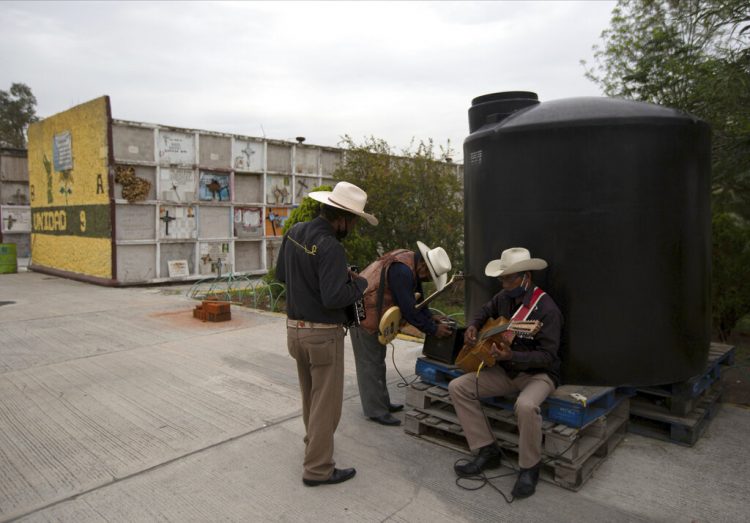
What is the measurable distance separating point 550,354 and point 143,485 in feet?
9.78

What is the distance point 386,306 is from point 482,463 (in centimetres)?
→ 146

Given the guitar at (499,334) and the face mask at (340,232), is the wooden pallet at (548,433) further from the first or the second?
the face mask at (340,232)

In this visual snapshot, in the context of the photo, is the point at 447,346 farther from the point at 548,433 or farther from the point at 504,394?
the point at 548,433

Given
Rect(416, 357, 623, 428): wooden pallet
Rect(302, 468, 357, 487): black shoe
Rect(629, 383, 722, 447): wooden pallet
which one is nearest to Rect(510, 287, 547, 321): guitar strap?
Rect(416, 357, 623, 428): wooden pallet

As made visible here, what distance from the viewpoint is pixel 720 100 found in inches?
225

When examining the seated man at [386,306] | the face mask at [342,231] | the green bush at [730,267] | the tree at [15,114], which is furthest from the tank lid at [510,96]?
the tree at [15,114]

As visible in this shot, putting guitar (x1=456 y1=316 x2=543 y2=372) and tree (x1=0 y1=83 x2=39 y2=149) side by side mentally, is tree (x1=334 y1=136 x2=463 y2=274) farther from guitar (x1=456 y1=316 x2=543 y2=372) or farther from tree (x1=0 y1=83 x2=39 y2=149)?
tree (x1=0 y1=83 x2=39 y2=149)

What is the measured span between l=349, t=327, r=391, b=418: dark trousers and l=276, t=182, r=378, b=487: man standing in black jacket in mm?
1049

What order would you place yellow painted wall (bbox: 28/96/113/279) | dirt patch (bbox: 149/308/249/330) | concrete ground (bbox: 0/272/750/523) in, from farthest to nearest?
yellow painted wall (bbox: 28/96/113/279) → dirt patch (bbox: 149/308/249/330) → concrete ground (bbox: 0/272/750/523)

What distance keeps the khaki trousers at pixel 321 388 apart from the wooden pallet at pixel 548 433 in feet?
3.24

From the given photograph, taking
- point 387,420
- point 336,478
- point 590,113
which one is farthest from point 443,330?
point 590,113

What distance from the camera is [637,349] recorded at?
4.15 metres

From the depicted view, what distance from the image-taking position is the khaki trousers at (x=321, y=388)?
371 centimetres

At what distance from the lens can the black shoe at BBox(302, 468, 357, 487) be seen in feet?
12.2
